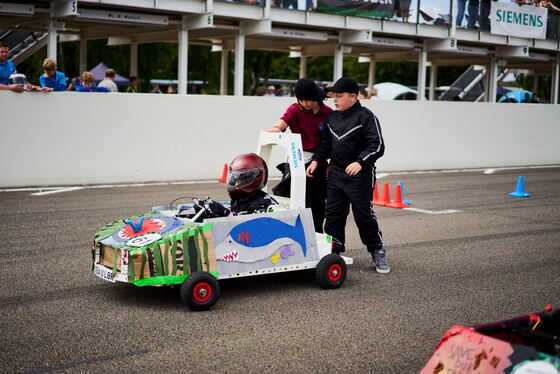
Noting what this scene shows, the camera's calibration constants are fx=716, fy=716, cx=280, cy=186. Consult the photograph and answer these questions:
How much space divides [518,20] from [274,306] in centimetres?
2295

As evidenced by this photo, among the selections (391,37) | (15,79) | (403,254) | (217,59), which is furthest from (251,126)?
(217,59)

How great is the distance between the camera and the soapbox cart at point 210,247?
5.64 metres

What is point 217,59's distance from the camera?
138 ft

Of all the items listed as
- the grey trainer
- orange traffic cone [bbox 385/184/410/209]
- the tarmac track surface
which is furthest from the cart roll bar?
Answer: orange traffic cone [bbox 385/184/410/209]

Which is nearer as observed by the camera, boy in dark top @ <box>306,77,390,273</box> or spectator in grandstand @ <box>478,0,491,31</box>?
boy in dark top @ <box>306,77,390,273</box>

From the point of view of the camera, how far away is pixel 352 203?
7016 mm

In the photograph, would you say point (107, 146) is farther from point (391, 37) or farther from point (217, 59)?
point (217, 59)

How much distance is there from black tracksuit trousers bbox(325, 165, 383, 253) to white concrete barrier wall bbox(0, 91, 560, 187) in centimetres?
744

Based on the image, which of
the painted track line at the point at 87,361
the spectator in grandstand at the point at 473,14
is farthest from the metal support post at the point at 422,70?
the painted track line at the point at 87,361

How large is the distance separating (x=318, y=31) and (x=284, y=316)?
61.4 feet

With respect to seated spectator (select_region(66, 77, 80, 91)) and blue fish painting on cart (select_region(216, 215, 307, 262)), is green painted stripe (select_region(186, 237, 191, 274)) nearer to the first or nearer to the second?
blue fish painting on cart (select_region(216, 215, 307, 262))

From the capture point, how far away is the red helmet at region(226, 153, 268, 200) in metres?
6.40

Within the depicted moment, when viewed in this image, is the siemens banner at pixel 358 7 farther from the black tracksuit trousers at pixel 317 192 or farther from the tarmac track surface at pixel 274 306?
the black tracksuit trousers at pixel 317 192

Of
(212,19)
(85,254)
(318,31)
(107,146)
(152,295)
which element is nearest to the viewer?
(152,295)
